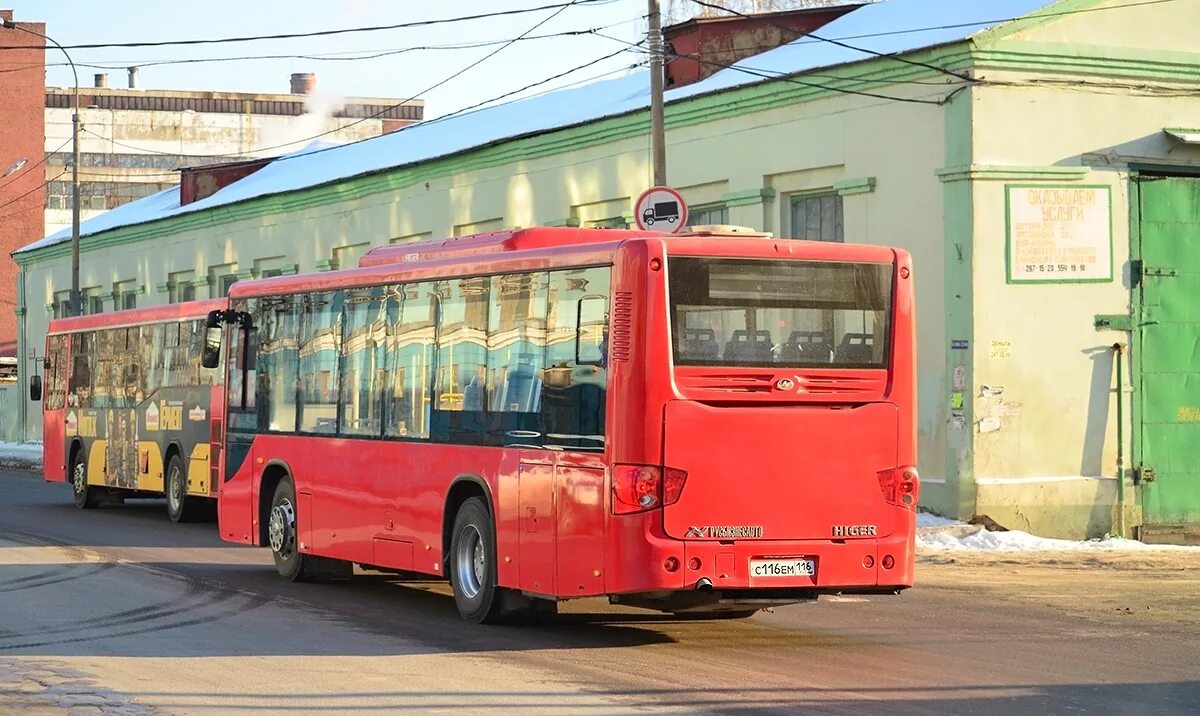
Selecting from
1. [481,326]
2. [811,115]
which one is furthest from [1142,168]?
[481,326]

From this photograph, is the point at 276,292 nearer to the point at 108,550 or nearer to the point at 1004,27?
the point at 108,550

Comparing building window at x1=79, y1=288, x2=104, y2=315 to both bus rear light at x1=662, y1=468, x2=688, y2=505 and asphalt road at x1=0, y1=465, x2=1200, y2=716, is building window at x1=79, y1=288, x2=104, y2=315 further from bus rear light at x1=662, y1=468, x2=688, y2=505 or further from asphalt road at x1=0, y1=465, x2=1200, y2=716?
bus rear light at x1=662, y1=468, x2=688, y2=505

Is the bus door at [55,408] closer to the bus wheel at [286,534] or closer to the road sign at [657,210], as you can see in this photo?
the road sign at [657,210]

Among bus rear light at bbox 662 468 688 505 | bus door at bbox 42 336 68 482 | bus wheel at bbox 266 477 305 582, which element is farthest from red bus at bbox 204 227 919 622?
bus door at bbox 42 336 68 482

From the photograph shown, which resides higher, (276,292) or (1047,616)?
(276,292)

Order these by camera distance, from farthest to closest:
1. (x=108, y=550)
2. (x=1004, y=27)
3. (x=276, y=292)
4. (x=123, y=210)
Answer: (x=123, y=210) → (x=1004, y=27) → (x=108, y=550) → (x=276, y=292)

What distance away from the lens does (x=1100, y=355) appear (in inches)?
953

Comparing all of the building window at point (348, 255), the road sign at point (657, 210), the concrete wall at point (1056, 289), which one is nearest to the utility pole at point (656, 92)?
the road sign at point (657, 210)

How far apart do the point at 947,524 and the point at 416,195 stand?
62.9 ft

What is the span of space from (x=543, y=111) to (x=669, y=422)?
2593 cm

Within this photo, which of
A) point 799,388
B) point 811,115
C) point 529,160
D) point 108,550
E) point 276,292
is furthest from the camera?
point 529,160

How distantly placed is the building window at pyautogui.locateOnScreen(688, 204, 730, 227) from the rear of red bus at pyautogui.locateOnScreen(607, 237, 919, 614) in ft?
49.1

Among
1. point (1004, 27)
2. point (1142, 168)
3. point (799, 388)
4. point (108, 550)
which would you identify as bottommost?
point (108, 550)

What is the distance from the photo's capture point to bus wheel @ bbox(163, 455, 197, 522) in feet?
91.1
